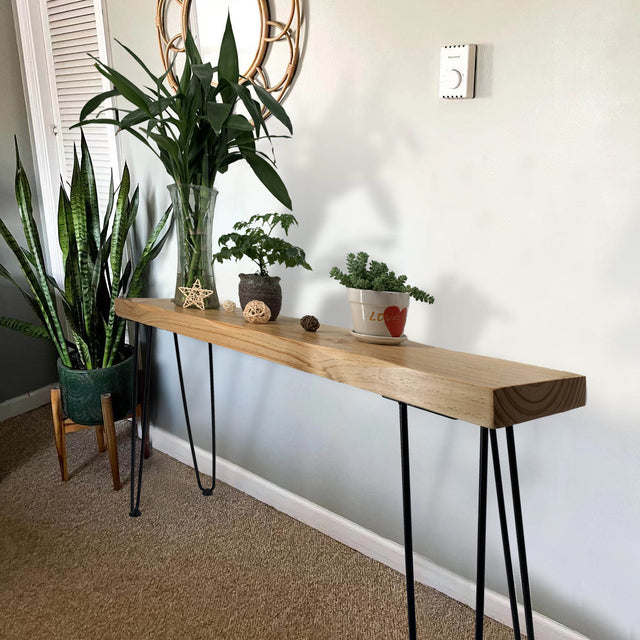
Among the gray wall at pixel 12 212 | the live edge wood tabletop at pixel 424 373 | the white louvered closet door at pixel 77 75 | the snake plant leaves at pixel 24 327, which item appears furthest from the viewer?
the gray wall at pixel 12 212

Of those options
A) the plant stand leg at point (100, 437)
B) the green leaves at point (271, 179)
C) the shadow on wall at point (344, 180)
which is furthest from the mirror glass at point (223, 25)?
the plant stand leg at point (100, 437)

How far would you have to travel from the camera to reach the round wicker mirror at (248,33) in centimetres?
174

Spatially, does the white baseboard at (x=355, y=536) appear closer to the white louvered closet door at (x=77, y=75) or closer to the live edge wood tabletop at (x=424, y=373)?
the live edge wood tabletop at (x=424, y=373)

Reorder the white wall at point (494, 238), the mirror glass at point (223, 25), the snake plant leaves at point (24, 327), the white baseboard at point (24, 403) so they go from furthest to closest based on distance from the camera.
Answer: the white baseboard at point (24, 403) → the snake plant leaves at point (24, 327) → the mirror glass at point (223, 25) → the white wall at point (494, 238)

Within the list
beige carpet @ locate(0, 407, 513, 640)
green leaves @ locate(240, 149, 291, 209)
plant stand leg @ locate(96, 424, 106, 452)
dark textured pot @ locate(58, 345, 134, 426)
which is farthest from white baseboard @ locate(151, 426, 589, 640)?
green leaves @ locate(240, 149, 291, 209)

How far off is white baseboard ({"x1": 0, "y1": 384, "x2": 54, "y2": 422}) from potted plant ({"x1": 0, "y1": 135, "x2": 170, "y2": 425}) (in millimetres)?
761

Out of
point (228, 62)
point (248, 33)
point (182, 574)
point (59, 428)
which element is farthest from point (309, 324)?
point (59, 428)

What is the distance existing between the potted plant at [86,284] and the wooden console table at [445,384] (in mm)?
935

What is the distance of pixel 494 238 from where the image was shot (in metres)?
1.40

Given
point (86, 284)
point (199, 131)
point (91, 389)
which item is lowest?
point (91, 389)

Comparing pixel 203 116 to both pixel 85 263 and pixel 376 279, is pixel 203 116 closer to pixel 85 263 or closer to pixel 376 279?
pixel 376 279

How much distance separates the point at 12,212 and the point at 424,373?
252cm

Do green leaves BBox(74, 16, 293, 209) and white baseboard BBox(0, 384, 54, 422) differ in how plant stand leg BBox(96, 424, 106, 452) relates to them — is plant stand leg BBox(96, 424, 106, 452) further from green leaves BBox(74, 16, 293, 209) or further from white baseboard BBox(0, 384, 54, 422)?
green leaves BBox(74, 16, 293, 209)

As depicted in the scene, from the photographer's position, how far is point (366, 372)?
114cm
